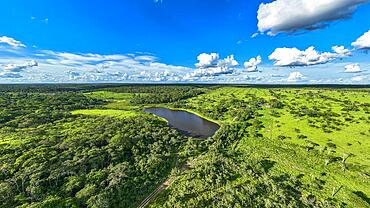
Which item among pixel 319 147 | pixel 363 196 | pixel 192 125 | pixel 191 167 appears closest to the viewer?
pixel 363 196

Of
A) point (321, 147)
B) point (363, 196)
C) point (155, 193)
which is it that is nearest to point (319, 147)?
point (321, 147)

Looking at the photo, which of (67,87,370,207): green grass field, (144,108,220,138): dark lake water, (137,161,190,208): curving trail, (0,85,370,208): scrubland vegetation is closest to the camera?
(0,85,370,208): scrubland vegetation

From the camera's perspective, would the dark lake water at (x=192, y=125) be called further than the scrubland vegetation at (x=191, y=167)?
Yes

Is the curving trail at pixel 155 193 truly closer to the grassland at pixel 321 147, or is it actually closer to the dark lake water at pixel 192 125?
the grassland at pixel 321 147

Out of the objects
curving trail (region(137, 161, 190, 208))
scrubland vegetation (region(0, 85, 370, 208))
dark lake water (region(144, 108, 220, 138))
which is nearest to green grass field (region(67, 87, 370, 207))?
scrubland vegetation (region(0, 85, 370, 208))

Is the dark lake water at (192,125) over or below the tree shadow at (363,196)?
below

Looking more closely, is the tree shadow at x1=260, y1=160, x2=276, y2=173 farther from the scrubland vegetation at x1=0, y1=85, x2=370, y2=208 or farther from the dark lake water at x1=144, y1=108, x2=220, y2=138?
the dark lake water at x1=144, y1=108, x2=220, y2=138

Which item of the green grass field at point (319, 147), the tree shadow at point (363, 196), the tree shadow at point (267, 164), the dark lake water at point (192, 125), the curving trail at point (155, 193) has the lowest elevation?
the dark lake water at point (192, 125)

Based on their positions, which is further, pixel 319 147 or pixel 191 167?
pixel 319 147

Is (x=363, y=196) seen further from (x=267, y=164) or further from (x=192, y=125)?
(x=192, y=125)

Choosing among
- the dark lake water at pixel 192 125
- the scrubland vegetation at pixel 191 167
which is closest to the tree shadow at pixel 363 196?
the scrubland vegetation at pixel 191 167

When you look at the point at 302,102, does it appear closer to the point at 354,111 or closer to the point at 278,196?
the point at 354,111

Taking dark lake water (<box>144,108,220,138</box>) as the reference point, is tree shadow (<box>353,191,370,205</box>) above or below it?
above
